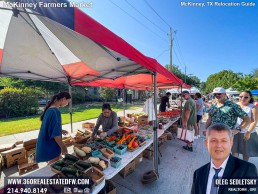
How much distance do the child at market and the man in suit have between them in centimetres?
197

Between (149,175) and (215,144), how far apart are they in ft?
7.37

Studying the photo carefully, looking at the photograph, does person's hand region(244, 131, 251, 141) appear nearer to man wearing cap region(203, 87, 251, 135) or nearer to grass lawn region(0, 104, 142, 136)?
man wearing cap region(203, 87, 251, 135)

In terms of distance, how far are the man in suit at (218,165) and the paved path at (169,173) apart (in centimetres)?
186

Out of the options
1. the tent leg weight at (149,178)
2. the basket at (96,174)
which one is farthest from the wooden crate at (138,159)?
the basket at (96,174)

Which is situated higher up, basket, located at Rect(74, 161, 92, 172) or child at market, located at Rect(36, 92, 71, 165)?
child at market, located at Rect(36, 92, 71, 165)

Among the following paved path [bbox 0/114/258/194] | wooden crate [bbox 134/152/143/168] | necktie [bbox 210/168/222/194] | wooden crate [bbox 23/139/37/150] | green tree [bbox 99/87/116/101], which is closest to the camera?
necktie [bbox 210/168/222/194]

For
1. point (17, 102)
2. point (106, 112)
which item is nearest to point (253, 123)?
point (106, 112)

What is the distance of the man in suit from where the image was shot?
3.96 feet

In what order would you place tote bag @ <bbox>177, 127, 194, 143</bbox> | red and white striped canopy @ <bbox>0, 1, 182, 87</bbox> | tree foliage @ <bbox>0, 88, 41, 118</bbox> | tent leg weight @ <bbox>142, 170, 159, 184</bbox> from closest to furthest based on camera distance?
red and white striped canopy @ <bbox>0, 1, 182, 87</bbox>, tent leg weight @ <bbox>142, 170, 159, 184</bbox>, tote bag @ <bbox>177, 127, 194, 143</bbox>, tree foliage @ <bbox>0, 88, 41, 118</bbox>

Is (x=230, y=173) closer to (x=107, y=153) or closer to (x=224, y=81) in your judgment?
(x=107, y=153)

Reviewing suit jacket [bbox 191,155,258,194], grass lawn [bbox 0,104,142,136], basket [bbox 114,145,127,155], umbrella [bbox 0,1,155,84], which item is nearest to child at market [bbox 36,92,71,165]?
basket [bbox 114,145,127,155]

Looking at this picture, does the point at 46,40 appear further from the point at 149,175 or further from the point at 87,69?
the point at 149,175

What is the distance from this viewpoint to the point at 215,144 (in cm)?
131

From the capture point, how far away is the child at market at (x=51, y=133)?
7.22 ft
